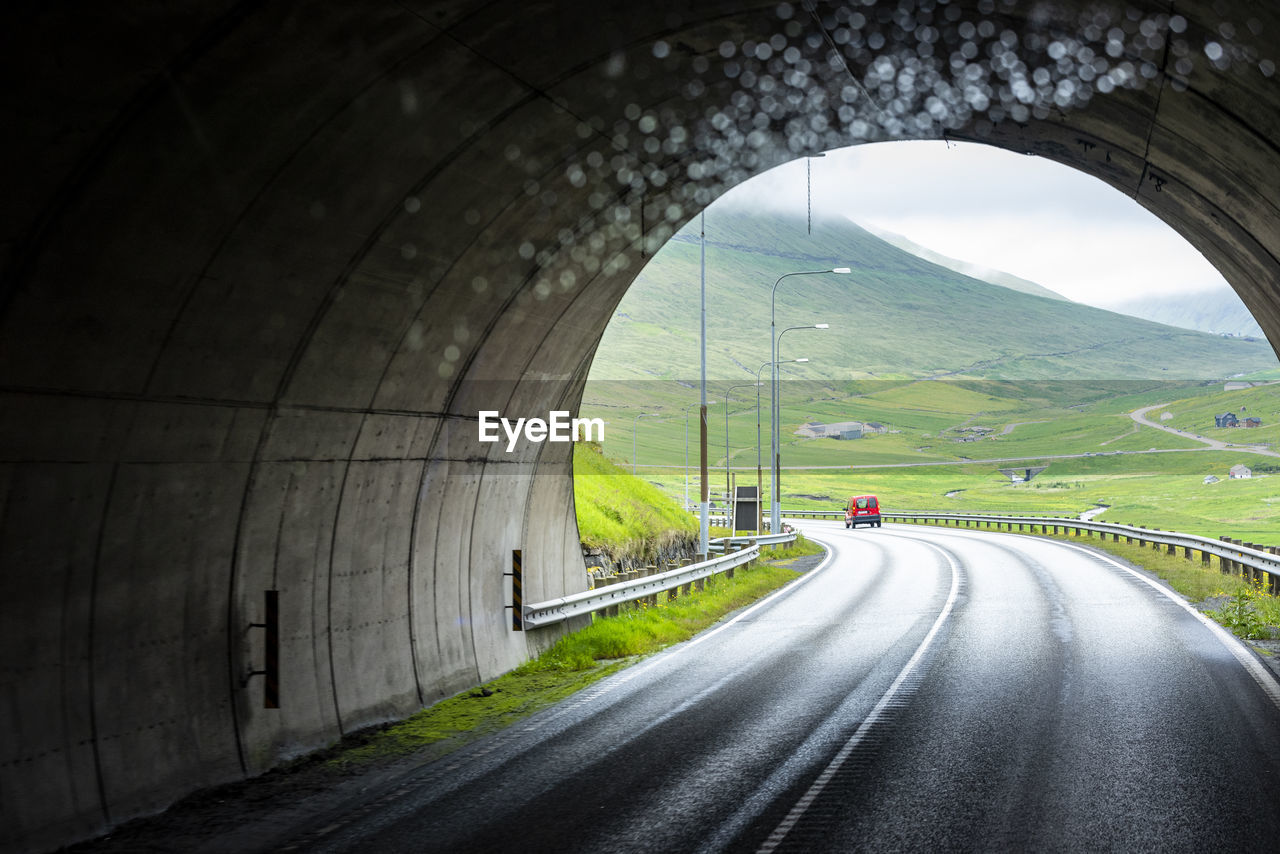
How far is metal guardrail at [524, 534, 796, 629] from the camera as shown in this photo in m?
13.9

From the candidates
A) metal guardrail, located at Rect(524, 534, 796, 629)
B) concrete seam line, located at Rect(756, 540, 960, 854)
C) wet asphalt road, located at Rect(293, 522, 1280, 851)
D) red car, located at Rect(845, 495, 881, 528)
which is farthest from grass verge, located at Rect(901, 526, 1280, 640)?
red car, located at Rect(845, 495, 881, 528)

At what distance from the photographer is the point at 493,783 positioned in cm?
835

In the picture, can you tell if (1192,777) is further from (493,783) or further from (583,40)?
(583,40)

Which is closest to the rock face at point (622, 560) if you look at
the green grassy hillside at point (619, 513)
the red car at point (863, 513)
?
the green grassy hillside at point (619, 513)

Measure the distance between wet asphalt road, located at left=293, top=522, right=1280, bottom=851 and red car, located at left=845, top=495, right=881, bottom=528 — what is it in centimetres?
4689

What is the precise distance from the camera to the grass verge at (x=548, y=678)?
9.69 metres

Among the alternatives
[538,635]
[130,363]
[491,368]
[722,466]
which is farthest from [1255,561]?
[722,466]

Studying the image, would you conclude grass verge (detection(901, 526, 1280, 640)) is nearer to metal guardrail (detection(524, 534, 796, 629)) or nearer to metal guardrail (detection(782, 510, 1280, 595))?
metal guardrail (detection(782, 510, 1280, 595))

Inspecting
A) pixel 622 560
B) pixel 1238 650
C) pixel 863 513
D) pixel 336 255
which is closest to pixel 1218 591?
pixel 1238 650

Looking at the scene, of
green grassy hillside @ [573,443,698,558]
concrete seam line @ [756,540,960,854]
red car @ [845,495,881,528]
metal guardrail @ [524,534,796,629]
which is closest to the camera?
concrete seam line @ [756,540,960,854]

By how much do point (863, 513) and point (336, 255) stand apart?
57.4 m

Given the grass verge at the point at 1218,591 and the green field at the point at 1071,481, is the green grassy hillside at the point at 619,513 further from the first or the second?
the green field at the point at 1071,481

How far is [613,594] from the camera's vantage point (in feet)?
54.2

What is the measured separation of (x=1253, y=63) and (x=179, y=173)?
22.2ft
